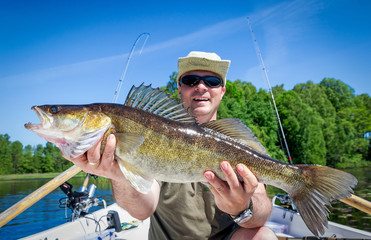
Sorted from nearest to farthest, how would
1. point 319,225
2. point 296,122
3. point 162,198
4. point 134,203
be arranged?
point 319,225 < point 134,203 < point 162,198 < point 296,122

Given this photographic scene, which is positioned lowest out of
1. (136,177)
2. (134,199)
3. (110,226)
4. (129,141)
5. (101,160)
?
(110,226)

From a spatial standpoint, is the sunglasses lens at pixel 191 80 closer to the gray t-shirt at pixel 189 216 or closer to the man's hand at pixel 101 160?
the gray t-shirt at pixel 189 216

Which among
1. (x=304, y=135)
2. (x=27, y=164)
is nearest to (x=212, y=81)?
(x=304, y=135)

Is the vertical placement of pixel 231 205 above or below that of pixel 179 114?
below

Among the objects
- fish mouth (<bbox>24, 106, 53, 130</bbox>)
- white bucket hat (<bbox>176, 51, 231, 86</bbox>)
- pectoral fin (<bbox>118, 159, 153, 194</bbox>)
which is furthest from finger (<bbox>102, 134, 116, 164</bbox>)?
white bucket hat (<bbox>176, 51, 231, 86</bbox>)

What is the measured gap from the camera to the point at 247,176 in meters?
2.19

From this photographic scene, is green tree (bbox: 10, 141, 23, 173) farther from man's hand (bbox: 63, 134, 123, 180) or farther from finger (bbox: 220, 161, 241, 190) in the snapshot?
finger (bbox: 220, 161, 241, 190)

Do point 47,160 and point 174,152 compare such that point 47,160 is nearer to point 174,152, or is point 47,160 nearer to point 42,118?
point 42,118

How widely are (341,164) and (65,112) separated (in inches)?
1739

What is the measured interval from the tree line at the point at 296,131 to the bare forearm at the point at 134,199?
85.6 feet

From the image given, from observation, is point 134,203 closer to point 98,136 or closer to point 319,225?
point 98,136

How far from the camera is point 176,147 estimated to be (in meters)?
2.13

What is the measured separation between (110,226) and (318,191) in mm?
4172

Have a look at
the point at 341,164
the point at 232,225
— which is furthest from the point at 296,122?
the point at 232,225
